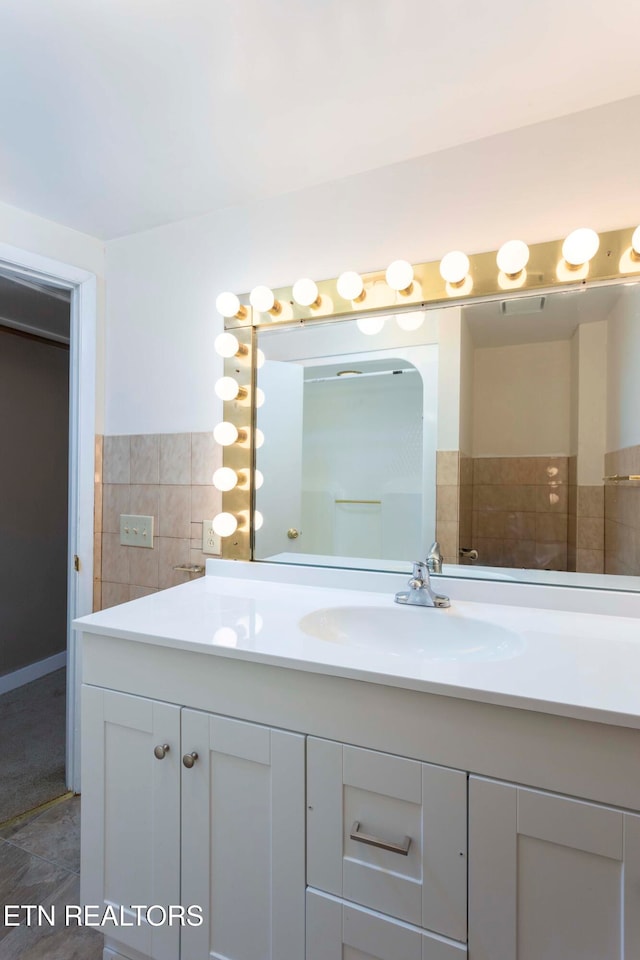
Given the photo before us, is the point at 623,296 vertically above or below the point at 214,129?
below

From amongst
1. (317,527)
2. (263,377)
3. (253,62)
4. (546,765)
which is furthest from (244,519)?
(253,62)

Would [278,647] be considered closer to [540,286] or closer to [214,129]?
[540,286]

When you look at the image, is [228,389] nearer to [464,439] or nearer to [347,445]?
[347,445]

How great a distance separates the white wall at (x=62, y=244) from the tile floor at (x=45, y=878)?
1351mm

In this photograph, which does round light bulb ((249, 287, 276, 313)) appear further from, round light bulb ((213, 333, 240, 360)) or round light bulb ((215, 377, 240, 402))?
round light bulb ((215, 377, 240, 402))

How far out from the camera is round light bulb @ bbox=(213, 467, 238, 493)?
1.52 meters

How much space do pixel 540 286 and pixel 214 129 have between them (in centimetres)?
92

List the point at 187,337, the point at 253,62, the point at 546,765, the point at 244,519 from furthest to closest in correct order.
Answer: the point at 187,337, the point at 244,519, the point at 253,62, the point at 546,765

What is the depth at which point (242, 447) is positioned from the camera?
1541 millimetres

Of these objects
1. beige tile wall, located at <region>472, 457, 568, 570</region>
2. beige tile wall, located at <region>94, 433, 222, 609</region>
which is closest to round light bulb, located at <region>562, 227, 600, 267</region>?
beige tile wall, located at <region>472, 457, 568, 570</region>

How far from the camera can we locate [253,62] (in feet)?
3.38

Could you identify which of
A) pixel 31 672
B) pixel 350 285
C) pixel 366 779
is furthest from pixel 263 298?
pixel 31 672

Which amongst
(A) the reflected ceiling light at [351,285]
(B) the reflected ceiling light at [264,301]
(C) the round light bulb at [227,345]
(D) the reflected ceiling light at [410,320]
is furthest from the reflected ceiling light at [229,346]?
(D) the reflected ceiling light at [410,320]

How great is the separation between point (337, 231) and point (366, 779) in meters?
1.38
